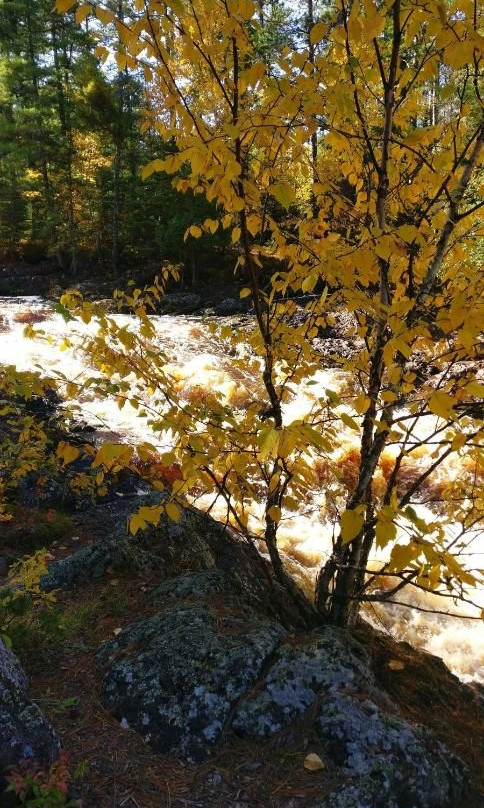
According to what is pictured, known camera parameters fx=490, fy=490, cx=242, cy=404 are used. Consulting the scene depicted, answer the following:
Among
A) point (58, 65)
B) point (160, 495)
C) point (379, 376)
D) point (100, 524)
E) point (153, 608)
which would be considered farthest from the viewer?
point (58, 65)

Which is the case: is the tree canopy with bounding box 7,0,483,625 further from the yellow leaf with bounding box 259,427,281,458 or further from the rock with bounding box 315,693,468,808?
the rock with bounding box 315,693,468,808

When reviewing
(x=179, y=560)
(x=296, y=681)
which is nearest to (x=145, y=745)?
(x=296, y=681)

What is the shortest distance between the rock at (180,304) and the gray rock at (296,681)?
50.8 feet

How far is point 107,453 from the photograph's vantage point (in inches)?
65.1

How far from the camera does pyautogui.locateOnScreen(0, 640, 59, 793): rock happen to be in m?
1.77

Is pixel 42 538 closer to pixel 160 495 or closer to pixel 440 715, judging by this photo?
pixel 160 495

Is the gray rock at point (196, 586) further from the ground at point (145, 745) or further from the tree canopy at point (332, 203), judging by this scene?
the tree canopy at point (332, 203)

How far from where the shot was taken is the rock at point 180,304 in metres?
17.4

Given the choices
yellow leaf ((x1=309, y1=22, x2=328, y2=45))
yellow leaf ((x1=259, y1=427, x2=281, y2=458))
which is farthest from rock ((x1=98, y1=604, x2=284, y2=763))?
yellow leaf ((x1=309, y1=22, x2=328, y2=45))

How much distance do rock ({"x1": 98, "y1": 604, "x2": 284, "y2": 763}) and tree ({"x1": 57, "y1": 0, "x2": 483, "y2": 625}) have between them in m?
0.58

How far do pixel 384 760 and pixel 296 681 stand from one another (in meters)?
0.49

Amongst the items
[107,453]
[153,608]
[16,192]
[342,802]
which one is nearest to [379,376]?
[107,453]

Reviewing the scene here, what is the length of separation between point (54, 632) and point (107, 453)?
6.40ft

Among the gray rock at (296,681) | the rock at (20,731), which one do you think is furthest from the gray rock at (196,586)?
the rock at (20,731)
